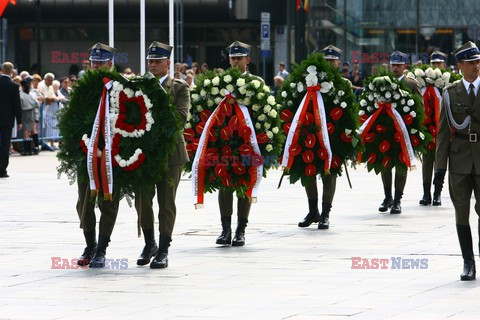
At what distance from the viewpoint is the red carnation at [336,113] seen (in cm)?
1568

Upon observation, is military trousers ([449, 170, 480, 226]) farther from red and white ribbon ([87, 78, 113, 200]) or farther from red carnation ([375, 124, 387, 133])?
→ red carnation ([375, 124, 387, 133])

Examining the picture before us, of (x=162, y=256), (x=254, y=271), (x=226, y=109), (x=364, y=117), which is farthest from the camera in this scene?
(x=364, y=117)

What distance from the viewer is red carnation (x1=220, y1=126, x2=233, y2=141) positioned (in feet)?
45.8

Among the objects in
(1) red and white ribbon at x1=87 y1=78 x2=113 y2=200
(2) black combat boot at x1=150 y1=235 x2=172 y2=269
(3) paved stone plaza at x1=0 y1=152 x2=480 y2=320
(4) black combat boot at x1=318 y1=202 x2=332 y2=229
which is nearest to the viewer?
(3) paved stone plaza at x1=0 y1=152 x2=480 y2=320

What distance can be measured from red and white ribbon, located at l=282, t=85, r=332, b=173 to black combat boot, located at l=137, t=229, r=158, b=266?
3.66 metres

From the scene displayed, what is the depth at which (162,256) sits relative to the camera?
1195cm

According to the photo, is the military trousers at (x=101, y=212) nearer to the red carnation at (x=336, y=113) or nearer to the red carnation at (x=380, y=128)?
the red carnation at (x=336, y=113)

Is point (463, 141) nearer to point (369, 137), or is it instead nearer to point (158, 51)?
point (158, 51)

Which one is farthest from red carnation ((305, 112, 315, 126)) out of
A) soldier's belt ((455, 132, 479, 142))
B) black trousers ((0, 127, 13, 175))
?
black trousers ((0, 127, 13, 175))

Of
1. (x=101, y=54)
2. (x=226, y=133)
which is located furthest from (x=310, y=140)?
(x=101, y=54)

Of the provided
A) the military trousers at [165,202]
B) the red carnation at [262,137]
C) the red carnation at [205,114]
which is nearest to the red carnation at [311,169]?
the red carnation at [262,137]

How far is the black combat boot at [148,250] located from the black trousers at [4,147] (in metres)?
12.4

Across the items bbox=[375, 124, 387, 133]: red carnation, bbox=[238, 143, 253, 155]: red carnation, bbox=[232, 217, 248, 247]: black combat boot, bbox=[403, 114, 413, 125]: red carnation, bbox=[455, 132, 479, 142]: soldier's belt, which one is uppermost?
bbox=[455, 132, 479, 142]: soldier's belt

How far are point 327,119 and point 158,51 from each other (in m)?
3.92
